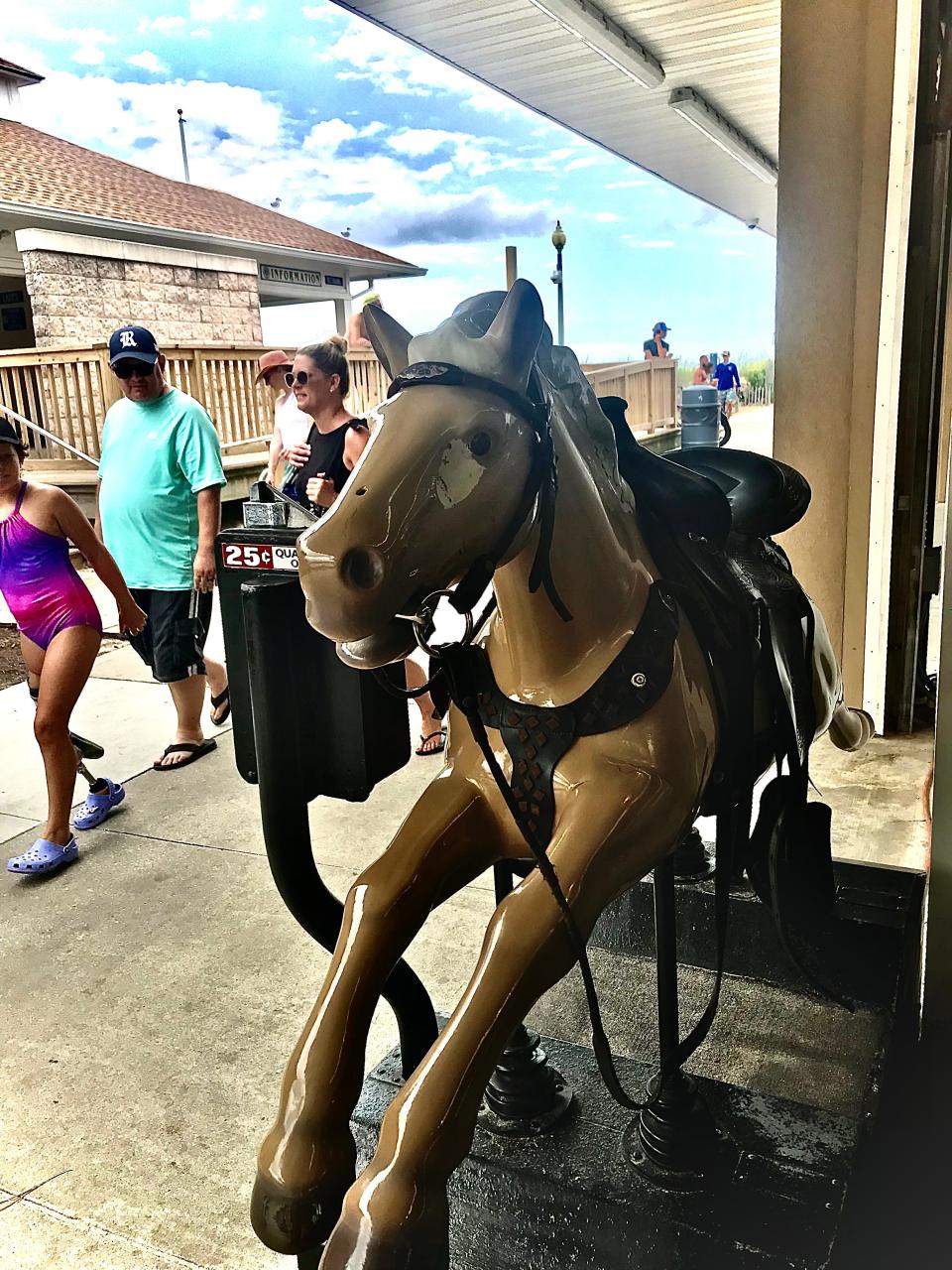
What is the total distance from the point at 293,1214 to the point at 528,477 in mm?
969

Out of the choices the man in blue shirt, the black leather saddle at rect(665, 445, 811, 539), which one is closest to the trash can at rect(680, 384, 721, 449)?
the man in blue shirt

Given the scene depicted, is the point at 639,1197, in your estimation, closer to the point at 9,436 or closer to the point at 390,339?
the point at 390,339

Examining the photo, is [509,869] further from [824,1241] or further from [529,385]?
[529,385]

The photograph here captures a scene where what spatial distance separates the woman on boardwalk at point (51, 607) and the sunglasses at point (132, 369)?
578 millimetres

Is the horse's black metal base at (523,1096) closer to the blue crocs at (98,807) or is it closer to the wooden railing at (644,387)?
the blue crocs at (98,807)

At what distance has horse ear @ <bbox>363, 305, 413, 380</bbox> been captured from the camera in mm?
1258

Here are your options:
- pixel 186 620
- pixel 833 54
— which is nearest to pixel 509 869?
pixel 186 620

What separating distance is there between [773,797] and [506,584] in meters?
0.81

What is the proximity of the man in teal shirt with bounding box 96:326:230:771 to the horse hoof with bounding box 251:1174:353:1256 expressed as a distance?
3.02 m

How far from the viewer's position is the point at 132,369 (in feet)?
→ 12.6

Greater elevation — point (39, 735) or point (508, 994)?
point (508, 994)

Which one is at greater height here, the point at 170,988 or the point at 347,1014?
the point at 347,1014

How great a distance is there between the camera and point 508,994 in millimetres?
1170

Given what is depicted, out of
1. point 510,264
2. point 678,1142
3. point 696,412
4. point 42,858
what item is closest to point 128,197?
point 696,412
